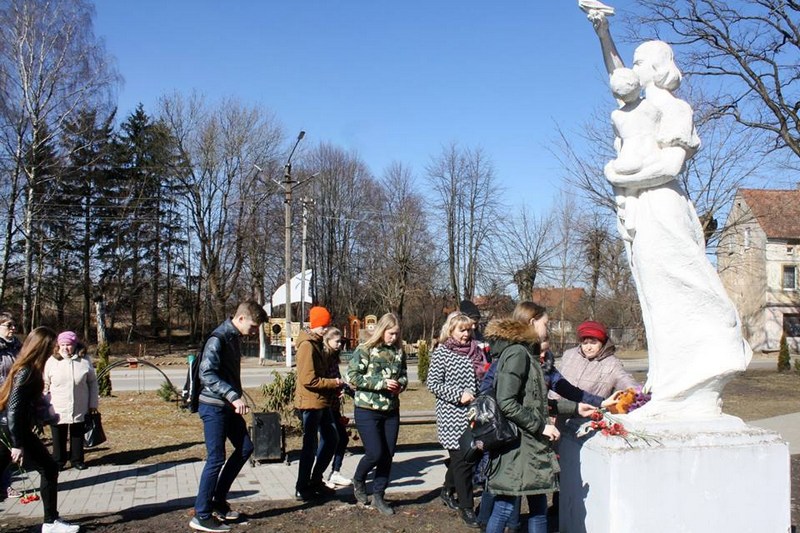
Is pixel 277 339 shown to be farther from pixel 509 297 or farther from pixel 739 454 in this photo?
pixel 739 454

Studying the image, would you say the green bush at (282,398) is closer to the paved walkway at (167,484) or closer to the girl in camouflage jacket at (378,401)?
the paved walkway at (167,484)

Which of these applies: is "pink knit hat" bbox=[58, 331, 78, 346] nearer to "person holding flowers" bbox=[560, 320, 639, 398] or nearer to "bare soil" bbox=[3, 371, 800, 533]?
"bare soil" bbox=[3, 371, 800, 533]

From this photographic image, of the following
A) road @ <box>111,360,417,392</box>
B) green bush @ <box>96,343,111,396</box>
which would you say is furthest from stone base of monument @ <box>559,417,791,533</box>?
road @ <box>111,360,417,392</box>

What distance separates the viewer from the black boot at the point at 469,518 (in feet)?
18.3

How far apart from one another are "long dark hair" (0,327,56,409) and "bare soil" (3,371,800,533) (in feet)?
3.63

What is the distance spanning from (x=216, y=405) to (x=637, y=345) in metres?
37.1

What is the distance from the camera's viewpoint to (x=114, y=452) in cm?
881

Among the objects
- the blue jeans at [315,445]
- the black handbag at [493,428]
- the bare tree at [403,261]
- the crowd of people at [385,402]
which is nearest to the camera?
the black handbag at [493,428]

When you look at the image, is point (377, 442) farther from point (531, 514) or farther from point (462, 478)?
point (531, 514)

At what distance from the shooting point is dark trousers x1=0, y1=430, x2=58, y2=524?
5254 mm

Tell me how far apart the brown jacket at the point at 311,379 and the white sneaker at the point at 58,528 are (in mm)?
2031

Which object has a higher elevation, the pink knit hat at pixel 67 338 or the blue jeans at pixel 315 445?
the pink knit hat at pixel 67 338

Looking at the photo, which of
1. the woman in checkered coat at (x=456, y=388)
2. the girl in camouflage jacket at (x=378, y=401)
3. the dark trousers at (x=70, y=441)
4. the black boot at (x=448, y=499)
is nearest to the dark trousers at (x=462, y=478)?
the woman in checkered coat at (x=456, y=388)

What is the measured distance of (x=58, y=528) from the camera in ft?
17.1
